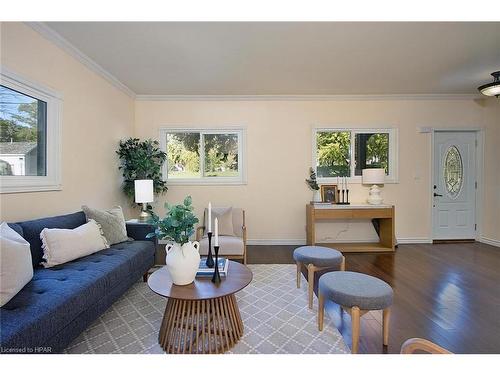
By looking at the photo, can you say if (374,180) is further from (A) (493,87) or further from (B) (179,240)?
(B) (179,240)

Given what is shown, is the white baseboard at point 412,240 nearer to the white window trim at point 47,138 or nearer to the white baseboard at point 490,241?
the white baseboard at point 490,241

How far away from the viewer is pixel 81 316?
A: 1688mm

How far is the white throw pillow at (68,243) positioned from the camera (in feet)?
6.74

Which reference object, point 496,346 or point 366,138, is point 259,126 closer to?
point 366,138

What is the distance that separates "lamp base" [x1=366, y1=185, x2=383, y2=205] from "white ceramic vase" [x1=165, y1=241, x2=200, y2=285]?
3693 mm

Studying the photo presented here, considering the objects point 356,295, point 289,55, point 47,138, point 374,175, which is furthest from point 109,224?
point 374,175

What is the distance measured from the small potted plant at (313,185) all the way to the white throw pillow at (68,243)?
3.34 metres

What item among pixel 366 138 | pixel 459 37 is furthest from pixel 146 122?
pixel 459 37

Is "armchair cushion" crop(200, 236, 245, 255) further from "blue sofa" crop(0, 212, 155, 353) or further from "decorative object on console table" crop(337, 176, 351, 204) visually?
"decorative object on console table" crop(337, 176, 351, 204)

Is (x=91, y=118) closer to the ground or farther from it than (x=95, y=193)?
farther from it

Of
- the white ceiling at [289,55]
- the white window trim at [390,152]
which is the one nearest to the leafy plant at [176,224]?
the white ceiling at [289,55]

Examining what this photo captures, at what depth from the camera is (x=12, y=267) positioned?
1.49 metres

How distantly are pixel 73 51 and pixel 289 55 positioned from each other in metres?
2.51
